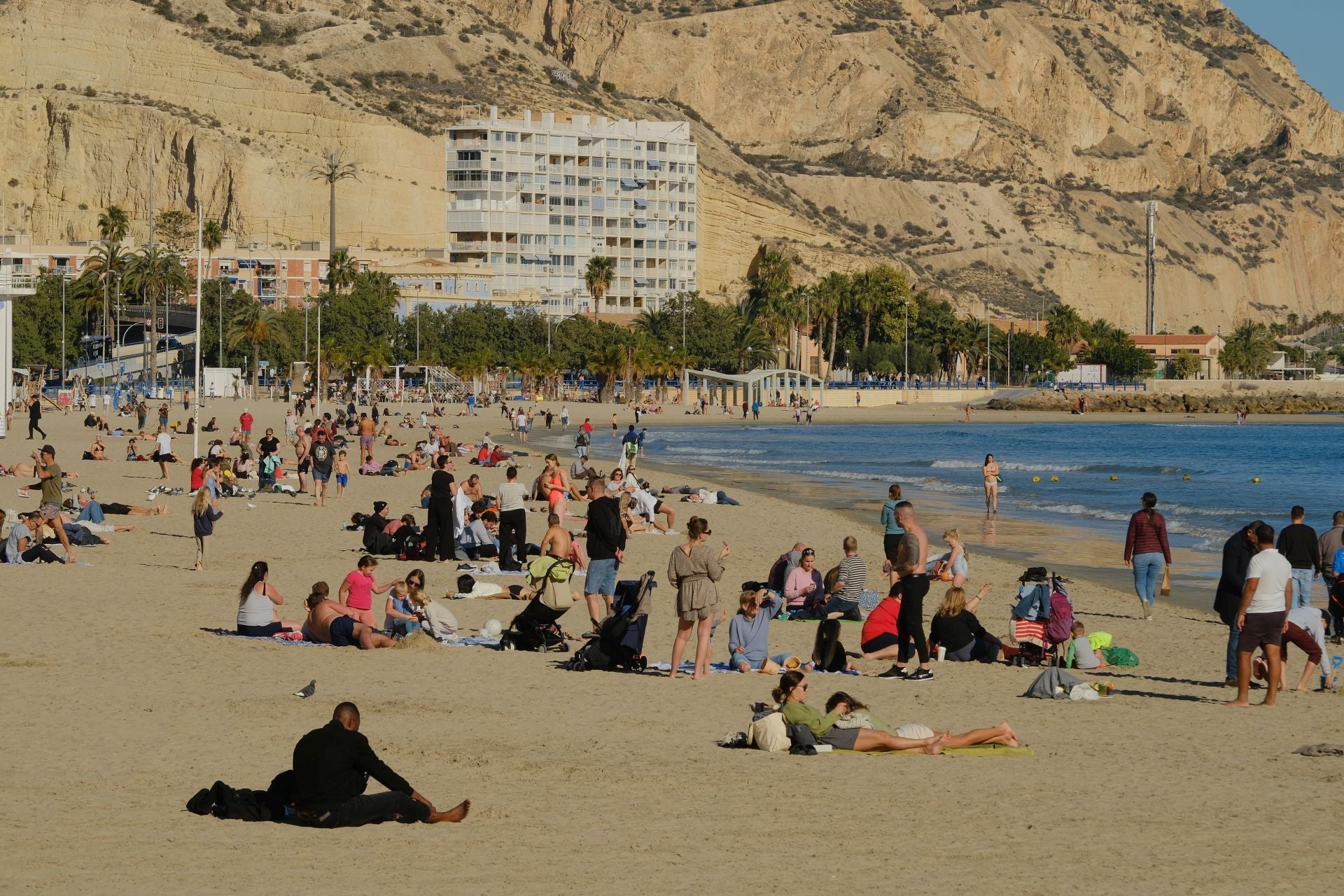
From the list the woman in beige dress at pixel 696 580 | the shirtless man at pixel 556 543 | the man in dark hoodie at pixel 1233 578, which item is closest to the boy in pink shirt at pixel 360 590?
the shirtless man at pixel 556 543

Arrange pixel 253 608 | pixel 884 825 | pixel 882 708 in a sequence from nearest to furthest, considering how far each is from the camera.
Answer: pixel 884 825, pixel 882 708, pixel 253 608

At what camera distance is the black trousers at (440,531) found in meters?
19.5

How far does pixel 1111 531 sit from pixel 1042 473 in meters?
18.2

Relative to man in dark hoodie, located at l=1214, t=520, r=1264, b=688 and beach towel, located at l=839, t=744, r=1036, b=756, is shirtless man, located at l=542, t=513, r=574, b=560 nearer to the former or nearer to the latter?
beach towel, located at l=839, t=744, r=1036, b=756

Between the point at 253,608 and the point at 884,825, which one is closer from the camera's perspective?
the point at 884,825

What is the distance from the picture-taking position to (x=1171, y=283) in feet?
628

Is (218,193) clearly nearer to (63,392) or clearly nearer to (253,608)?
(63,392)

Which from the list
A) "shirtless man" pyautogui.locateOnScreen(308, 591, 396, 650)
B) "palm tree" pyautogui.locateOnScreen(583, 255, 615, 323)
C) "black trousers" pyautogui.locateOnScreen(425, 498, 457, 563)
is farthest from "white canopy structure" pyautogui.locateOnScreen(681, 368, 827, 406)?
"shirtless man" pyautogui.locateOnScreen(308, 591, 396, 650)

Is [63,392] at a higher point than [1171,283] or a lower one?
lower

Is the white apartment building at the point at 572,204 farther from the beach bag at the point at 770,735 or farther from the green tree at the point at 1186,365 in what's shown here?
the beach bag at the point at 770,735

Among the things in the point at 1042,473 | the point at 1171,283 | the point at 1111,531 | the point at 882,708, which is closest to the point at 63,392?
the point at 1042,473

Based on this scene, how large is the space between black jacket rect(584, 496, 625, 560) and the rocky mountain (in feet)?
371

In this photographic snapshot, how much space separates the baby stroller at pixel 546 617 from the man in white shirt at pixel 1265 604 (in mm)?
5614

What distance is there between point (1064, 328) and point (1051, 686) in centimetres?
12416
